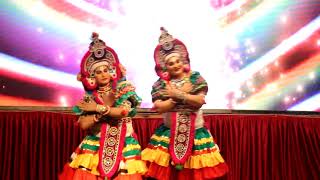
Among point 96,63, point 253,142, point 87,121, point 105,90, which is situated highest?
point 96,63

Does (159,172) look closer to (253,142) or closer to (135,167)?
(135,167)

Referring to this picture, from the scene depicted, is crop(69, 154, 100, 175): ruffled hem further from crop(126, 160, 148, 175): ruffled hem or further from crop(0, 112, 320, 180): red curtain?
crop(0, 112, 320, 180): red curtain

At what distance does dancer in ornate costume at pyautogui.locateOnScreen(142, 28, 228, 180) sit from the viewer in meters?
2.39

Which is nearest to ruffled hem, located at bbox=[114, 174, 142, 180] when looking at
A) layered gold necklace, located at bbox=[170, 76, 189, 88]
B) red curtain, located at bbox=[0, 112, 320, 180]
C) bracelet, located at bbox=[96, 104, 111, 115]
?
bracelet, located at bbox=[96, 104, 111, 115]

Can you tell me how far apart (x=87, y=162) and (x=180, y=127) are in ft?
1.83

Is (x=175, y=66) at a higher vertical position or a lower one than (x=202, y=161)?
higher

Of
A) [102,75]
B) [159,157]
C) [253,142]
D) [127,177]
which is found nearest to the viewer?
[127,177]

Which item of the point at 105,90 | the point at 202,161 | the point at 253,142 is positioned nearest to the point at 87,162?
the point at 105,90

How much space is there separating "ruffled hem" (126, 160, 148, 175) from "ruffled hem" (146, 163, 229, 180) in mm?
193

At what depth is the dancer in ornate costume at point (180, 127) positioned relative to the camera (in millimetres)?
2393

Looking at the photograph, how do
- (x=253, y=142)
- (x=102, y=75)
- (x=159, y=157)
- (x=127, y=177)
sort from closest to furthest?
(x=127, y=177)
(x=102, y=75)
(x=159, y=157)
(x=253, y=142)

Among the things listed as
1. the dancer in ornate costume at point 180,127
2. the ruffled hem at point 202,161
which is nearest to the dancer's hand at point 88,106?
the dancer in ornate costume at point 180,127

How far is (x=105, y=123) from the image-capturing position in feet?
7.52

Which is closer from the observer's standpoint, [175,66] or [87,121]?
[87,121]
